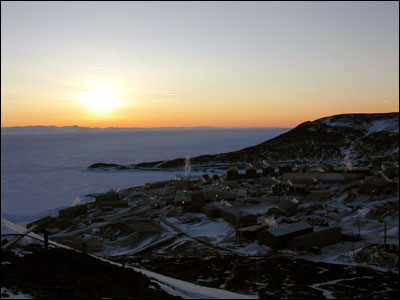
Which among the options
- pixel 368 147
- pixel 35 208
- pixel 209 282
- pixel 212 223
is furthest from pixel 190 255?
pixel 368 147

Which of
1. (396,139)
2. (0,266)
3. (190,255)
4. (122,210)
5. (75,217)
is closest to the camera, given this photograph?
(0,266)

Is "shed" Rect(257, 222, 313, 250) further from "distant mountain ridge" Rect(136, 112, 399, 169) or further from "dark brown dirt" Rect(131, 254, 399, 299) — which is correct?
"distant mountain ridge" Rect(136, 112, 399, 169)

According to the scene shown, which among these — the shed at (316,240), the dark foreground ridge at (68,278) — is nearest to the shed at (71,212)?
the shed at (316,240)

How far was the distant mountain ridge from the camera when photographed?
330 feet

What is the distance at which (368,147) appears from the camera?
100938 millimetres

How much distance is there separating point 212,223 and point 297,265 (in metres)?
14.1

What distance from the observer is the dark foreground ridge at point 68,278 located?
26.5 feet

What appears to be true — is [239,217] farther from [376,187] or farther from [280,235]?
[376,187]

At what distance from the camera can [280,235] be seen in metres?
26.4

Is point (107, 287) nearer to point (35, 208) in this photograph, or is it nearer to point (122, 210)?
point (122, 210)

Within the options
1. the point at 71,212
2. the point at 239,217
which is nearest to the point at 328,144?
the point at 239,217

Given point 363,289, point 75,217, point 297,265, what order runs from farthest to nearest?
point 75,217, point 297,265, point 363,289

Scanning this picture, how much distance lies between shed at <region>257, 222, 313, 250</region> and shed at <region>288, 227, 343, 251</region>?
582 mm

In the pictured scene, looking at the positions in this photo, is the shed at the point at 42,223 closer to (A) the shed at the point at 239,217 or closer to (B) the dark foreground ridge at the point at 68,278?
(A) the shed at the point at 239,217
